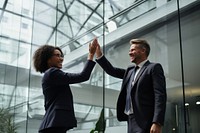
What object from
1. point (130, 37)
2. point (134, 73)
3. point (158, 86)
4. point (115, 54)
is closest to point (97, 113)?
point (115, 54)

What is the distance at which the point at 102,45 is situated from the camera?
13.1ft

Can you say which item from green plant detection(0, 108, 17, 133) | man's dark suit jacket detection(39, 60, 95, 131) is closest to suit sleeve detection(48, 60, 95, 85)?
man's dark suit jacket detection(39, 60, 95, 131)

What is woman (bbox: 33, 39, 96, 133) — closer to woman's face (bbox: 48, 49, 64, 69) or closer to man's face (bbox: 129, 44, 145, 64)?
woman's face (bbox: 48, 49, 64, 69)

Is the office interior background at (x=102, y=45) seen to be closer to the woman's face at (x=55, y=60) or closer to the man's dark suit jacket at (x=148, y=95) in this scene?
the man's dark suit jacket at (x=148, y=95)

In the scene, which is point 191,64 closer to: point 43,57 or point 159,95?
point 159,95

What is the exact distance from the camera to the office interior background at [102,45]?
2986 millimetres

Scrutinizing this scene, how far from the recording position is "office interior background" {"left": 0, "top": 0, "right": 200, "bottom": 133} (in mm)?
2986

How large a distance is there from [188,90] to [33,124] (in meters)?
2.95

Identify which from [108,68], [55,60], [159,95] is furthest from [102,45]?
[159,95]

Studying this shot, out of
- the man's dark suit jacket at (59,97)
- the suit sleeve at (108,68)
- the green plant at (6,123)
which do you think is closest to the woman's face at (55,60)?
the man's dark suit jacket at (59,97)

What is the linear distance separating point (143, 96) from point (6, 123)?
3760mm

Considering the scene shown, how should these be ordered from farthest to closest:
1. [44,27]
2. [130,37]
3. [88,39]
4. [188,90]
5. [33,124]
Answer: [44,27] < [33,124] < [88,39] < [130,37] < [188,90]

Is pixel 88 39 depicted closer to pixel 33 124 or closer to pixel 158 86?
pixel 33 124

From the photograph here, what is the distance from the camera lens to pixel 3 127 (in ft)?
16.8
